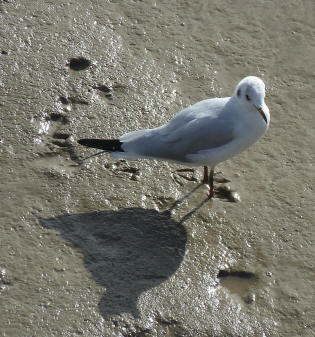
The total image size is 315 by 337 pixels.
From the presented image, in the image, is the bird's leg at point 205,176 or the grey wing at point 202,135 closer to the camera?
the grey wing at point 202,135

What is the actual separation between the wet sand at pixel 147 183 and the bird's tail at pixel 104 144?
0.22m

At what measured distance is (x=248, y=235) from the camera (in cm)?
480

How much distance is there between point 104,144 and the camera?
4.94 meters

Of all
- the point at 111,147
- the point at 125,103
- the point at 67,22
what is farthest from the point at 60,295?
the point at 67,22

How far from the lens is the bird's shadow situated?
14.0 ft

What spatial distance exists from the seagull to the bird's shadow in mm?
418

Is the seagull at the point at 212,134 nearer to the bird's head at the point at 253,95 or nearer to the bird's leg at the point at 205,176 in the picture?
the bird's head at the point at 253,95

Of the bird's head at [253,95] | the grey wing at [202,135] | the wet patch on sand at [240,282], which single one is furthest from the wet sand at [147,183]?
the bird's head at [253,95]

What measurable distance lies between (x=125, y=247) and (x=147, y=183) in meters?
0.67

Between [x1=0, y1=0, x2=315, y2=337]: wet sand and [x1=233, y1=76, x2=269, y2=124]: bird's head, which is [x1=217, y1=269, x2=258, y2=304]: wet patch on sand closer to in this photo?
[x1=0, y1=0, x2=315, y2=337]: wet sand

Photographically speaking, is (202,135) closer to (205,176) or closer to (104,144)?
(205,176)

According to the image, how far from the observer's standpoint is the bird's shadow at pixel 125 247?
4.27m

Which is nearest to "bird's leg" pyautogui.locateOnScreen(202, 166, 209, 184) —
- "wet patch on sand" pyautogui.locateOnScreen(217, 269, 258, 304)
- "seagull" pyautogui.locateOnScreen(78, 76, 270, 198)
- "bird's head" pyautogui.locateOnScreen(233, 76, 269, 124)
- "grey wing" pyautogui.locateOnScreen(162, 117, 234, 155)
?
"seagull" pyautogui.locateOnScreen(78, 76, 270, 198)

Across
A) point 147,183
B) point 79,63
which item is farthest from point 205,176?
point 79,63
